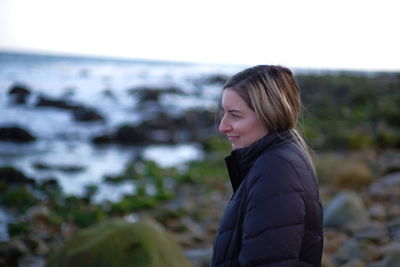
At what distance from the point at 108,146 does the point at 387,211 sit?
407 inches

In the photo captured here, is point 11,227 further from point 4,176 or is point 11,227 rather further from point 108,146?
point 108,146

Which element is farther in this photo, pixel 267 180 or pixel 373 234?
pixel 373 234

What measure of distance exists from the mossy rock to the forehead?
2098 millimetres

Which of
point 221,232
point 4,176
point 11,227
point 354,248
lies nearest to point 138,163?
point 4,176

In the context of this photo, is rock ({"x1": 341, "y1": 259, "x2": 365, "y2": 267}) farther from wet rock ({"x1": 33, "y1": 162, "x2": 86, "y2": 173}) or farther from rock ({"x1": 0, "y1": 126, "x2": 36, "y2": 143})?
rock ({"x1": 0, "y1": 126, "x2": 36, "y2": 143})

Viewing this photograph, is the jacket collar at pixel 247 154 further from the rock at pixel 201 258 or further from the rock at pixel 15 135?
the rock at pixel 15 135

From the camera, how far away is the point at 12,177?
33.9 feet

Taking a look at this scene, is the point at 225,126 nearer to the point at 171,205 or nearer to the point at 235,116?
the point at 235,116

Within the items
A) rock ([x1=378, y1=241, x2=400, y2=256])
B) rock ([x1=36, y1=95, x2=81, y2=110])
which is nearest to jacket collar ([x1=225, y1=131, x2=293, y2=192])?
rock ([x1=378, y1=241, x2=400, y2=256])

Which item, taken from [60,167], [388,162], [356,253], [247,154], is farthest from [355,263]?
[60,167]

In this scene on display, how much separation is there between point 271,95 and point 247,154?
270 mm

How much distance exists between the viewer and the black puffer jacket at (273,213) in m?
1.68

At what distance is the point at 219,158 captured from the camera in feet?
45.5

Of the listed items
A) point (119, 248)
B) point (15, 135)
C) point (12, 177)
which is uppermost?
point (119, 248)
